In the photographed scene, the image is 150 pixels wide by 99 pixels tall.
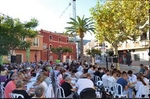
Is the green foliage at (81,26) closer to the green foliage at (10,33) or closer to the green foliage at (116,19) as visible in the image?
the green foliage at (116,19)

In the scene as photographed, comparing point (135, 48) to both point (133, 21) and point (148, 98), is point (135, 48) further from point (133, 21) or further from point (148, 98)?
point (148, 98)

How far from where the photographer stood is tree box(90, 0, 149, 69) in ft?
65.6

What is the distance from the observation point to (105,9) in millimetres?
22484

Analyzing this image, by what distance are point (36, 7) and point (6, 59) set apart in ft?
57.0

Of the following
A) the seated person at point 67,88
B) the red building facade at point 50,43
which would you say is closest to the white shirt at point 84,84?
the seated person at point 67,88

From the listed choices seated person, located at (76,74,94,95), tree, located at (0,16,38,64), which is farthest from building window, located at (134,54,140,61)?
seated person, located at (76,74,94,95)

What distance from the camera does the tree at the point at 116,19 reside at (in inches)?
787

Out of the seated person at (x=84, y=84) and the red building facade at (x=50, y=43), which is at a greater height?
the red building facade at (x=50, y=43)

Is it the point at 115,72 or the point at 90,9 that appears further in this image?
the point at 90,9

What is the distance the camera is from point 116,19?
21.9m

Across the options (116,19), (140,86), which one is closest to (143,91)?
(140,86)

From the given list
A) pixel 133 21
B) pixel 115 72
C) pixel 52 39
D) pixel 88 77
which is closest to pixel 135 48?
pixel 52 39

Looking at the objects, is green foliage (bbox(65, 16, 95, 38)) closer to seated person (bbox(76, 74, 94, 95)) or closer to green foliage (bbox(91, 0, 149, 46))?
green foliage (bbox(91, 0, 149, 46))

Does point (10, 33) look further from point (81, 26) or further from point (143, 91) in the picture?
point (143, 91)
